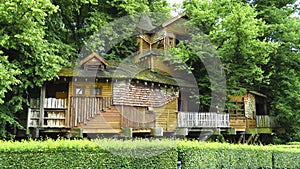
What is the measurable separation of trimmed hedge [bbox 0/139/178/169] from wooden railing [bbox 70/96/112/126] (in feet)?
20.9

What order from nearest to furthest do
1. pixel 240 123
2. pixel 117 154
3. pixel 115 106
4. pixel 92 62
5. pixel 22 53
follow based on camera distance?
pixel 117 154 < pixel 22 53 < pixel 115 106 < pixel 92 62 < pixel 240 123

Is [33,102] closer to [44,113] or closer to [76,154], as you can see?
[44,113]

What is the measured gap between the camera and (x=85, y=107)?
1498cm

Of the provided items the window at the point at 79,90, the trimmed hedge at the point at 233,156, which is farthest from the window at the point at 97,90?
the trimmed hedge at the point at 233,156

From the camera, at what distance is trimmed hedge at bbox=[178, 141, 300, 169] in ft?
31.8

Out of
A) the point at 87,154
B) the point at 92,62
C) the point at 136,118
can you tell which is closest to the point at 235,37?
the point at 136,118

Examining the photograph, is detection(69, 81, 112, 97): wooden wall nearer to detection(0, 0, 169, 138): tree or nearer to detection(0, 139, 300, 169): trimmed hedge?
detection(0, 0, 169, 138): tree

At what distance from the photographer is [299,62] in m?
21.4

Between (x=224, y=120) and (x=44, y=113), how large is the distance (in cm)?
1108

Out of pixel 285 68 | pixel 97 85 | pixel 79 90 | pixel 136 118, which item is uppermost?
pixel 285 68

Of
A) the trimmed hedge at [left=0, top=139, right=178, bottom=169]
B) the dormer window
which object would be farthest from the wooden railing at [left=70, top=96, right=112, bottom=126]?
the trimmed hedge at [left=0, top=139, right=178, bottom=169]

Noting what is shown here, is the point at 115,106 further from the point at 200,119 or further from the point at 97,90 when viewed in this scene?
the point at 200,119

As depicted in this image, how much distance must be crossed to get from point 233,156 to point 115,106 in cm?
670

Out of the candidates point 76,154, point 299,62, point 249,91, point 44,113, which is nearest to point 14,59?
point 44,113
